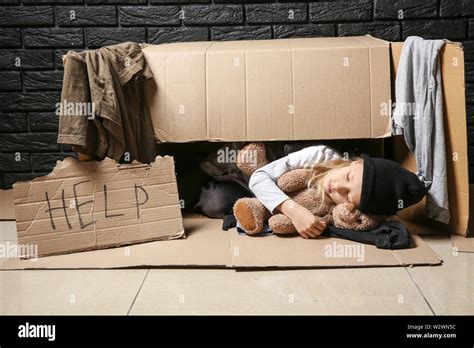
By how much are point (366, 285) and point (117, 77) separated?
1.01 meters

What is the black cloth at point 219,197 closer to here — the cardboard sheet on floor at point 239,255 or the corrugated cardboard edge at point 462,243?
the cardboard sheet on floor at point 239,255

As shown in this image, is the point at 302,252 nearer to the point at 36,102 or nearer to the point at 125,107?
the point at 125,107

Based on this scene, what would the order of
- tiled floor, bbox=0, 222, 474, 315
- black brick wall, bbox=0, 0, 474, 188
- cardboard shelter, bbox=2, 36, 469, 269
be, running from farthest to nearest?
black brick wall, bbox=0, 0, 474, 188, cardboard shelter, bbox=2, 36, 469, 269, tiled floor, bbox=0, 222, 474, 315

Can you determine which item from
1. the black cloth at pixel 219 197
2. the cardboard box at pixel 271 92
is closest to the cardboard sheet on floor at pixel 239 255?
the black cloth at pixel 219 197

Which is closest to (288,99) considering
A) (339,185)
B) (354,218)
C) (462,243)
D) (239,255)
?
(339,185)

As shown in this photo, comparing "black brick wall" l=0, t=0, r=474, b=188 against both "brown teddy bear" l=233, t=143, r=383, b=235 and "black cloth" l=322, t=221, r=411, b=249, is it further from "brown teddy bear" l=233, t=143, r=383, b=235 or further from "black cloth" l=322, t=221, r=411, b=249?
"black cloth" l=322, t=221, r=411, b=249

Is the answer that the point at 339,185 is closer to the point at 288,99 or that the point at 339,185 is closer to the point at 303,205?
the point at 303,205

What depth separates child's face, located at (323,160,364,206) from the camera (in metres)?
1.78

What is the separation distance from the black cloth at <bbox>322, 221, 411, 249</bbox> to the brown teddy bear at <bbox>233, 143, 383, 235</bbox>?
19mm

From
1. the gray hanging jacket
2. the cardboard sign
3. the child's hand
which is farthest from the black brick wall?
the child's hand

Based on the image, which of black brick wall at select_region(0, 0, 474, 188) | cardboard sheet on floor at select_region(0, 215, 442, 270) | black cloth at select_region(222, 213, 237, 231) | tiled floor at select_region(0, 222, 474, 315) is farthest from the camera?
black brick wall at select_region(0, 0, 474, 188)

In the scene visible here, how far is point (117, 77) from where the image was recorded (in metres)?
1.93

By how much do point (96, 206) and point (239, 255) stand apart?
48cm

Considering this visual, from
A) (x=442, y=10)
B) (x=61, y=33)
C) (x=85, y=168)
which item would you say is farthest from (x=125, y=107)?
(x=442, y=10)
